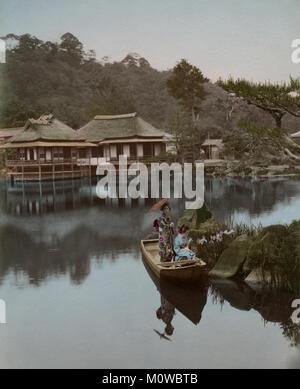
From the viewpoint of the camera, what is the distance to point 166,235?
4.92 m

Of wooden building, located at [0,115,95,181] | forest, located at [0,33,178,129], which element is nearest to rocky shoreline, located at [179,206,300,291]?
forest, located at [0,33,178,129]

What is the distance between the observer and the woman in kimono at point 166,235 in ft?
16.2

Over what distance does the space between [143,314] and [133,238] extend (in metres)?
3.13

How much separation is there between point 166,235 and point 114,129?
12.8 m

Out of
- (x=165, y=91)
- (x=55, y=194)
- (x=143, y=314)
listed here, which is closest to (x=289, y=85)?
(x=143, y=314)

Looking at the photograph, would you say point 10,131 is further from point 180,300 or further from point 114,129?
point 180,300

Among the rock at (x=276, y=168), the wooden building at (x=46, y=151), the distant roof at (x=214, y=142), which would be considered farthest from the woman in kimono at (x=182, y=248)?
the wooden building at (x=46, y=151)

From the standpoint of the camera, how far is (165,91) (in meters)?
9.74

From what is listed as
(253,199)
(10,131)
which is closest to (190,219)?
(253,199)

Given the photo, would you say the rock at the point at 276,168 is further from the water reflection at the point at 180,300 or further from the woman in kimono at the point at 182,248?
the woman in kimono at the point at 182,248

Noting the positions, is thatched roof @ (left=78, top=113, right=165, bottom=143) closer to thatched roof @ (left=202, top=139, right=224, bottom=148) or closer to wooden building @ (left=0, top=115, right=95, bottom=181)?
wooden building @ (left=0, top=115, right=95, bottom=181)

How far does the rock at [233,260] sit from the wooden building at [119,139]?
33.2ft
